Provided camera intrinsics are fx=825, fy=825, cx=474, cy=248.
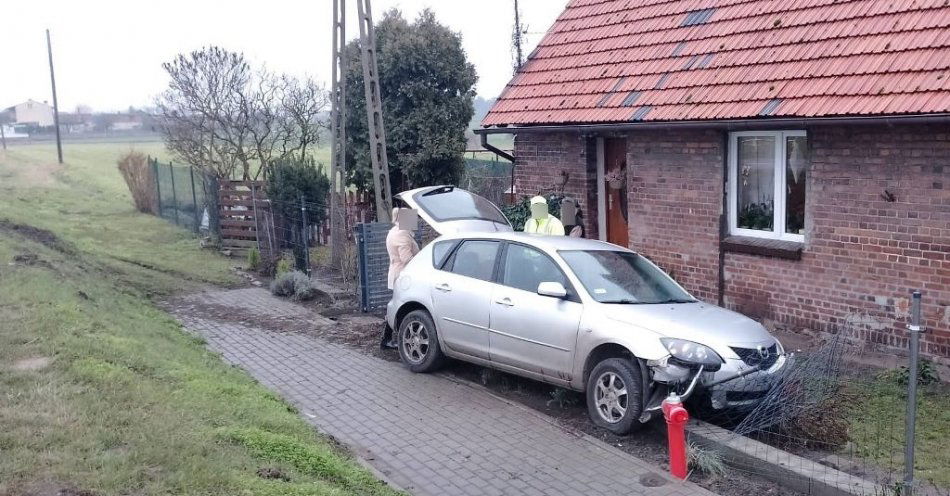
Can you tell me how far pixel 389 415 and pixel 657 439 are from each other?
239cm

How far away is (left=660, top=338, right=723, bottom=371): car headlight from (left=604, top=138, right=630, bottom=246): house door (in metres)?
5.14

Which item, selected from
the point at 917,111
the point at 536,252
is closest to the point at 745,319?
the point at 536,252

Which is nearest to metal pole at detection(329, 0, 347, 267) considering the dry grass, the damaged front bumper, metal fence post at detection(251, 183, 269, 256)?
metal fence post at detection(251, 183, 269, 256)

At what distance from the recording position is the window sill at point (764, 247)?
9.20 metres

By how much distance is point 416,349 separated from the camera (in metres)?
8.86

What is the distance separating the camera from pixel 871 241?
27.9 feet

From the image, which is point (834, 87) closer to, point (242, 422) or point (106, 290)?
point (242, 422)

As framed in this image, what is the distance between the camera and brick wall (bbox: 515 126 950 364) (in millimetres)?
7992

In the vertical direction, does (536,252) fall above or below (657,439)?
above

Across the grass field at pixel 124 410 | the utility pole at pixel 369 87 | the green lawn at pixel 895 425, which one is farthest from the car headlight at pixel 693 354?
the utility pole at pixel 369 87

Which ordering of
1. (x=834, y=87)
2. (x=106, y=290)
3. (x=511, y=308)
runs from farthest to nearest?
(x=106, y=290), (x=834, y=87), (x=511, y=308)

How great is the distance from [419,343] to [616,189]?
4365mm

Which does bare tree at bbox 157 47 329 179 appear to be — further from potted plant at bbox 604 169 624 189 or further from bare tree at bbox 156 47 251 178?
potted plant at bbox 604 169 624 189

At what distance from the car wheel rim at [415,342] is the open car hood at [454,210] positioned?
1.60 meters
